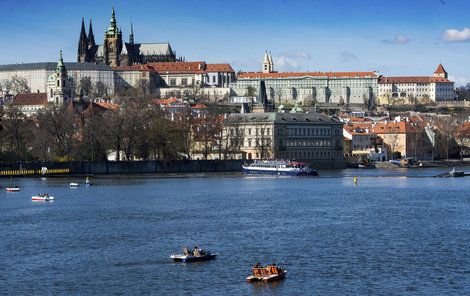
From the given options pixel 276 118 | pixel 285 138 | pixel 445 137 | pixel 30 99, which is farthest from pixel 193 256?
pixel 30 99

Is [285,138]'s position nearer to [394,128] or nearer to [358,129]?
[358,129]

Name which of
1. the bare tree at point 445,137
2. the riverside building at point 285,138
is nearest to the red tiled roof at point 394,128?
the bare tree at point 445,137

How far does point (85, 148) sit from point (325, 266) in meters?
62.2

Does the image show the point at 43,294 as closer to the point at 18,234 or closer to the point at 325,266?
the point at 325,266

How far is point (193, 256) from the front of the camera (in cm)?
3534

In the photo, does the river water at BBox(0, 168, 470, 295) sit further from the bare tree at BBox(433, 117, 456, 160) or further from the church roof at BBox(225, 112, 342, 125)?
the bare tree at BBox(433, 117, 456, 160)

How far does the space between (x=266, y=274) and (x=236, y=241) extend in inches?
335

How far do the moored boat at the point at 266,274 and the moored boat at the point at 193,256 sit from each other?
11.6 feet

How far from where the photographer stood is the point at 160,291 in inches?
1211

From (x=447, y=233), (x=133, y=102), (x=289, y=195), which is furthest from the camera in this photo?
(x=133, y=102)

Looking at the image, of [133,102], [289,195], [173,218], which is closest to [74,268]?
[173,218]

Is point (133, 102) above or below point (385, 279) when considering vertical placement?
above

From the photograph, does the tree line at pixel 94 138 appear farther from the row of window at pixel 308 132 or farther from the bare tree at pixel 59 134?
the row of window at pixel 308 132

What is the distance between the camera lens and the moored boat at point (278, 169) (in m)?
95.0
